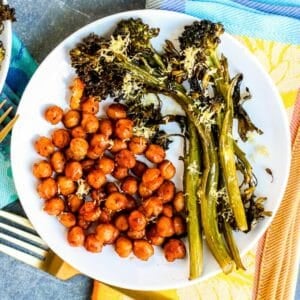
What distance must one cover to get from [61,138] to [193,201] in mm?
373

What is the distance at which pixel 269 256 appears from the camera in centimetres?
204

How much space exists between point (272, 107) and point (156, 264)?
1.67 feet

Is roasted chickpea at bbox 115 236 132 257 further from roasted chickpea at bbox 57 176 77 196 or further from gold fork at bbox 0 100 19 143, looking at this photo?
gold fork at bbox 0 100 19 143

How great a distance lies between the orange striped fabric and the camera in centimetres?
201

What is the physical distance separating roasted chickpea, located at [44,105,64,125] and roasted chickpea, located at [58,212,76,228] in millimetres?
237

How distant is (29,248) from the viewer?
1.99 metres

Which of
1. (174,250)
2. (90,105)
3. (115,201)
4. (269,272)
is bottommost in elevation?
(269,272)

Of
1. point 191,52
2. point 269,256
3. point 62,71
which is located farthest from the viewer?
point 269,256

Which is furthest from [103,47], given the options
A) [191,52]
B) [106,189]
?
[106,189]

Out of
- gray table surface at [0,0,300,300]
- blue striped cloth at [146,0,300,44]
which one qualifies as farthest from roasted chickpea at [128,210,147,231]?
blue striped cloth at [146,0,300,44]

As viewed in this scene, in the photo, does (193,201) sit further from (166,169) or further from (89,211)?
(89,211)

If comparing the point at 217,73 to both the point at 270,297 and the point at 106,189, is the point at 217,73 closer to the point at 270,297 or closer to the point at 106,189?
the point at 106,189

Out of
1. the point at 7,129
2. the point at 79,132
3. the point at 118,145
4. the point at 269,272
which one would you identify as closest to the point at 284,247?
the point at 269,272

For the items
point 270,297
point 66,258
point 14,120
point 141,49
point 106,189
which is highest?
point 141,49
